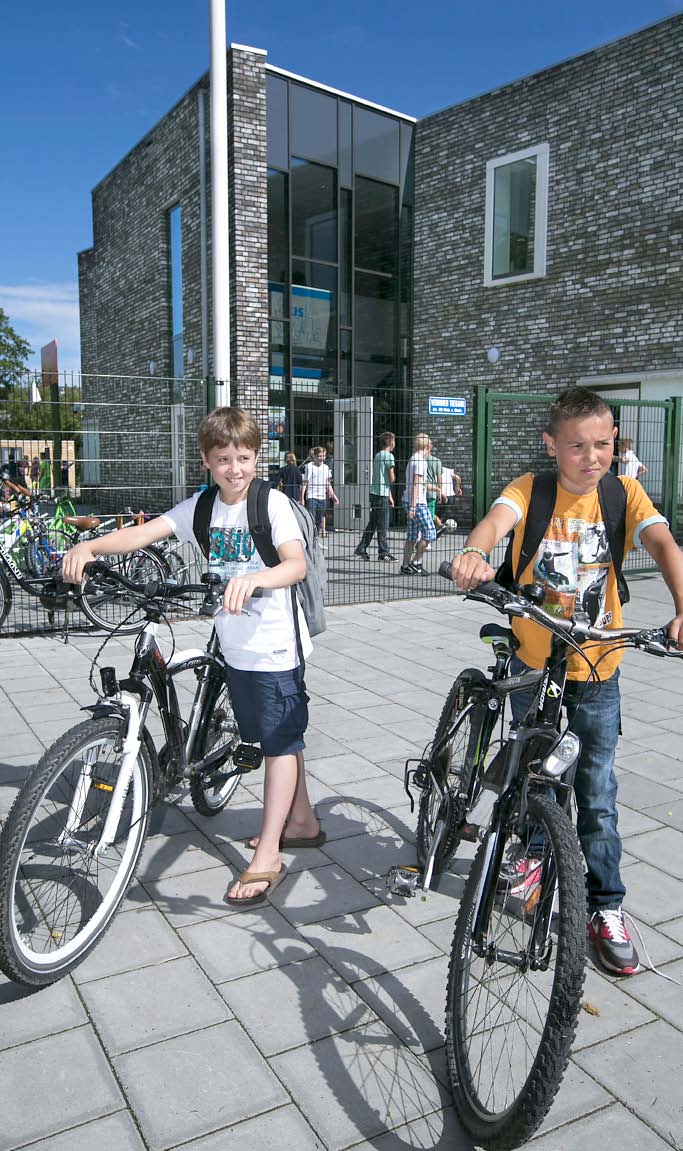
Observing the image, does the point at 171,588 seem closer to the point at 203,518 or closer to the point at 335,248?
the point at 203,518

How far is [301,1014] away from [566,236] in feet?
52.7

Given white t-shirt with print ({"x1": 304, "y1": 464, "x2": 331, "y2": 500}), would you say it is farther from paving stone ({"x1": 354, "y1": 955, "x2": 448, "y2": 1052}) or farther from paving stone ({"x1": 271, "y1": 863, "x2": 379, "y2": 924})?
paving stone ({"x1": 354, "y1": 955, "x2": 448, "y2": 1052})

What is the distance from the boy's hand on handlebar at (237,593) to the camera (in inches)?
99.3

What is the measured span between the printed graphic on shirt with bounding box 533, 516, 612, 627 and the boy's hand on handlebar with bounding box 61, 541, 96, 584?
55.9 inches

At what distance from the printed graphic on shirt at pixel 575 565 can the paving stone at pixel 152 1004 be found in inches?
62.3

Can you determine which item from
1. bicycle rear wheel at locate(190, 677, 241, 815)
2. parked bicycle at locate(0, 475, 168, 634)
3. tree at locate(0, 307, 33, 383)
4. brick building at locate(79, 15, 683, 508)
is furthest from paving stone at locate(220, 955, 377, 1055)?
tree at locate(0, 307, 33, 383)

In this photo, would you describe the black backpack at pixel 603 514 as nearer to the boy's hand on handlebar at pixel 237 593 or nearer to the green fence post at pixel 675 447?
the boy's hand on handlebar at pixel 237 593

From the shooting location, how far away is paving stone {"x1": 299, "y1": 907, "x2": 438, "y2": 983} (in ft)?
9.27

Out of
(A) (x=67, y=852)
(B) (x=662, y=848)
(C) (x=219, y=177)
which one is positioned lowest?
(B) (x=662, y=848)

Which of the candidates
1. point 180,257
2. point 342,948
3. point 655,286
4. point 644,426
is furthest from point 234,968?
point 180,257

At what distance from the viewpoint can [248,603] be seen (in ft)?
10.5

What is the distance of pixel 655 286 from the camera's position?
584 inches

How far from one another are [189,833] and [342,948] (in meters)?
1.10

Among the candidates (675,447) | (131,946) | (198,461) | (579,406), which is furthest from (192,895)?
(675,447)
